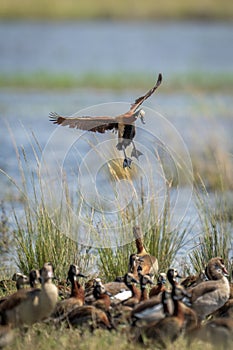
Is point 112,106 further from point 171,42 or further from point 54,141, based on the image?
point 171,42

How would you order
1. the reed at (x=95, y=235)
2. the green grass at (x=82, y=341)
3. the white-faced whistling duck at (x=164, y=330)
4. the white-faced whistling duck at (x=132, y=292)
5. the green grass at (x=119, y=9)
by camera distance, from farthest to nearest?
the green grass at (x=119, y=9) → the reed at (x=95, y=235) → the white-faced whistling duck at (x=132, y=292) → the white-faced whistling duck at (x=164, y=330) → the green grass at (x=82, y=341)

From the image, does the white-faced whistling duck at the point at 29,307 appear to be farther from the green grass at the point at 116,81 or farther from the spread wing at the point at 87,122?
the green grass at the point at 116,81

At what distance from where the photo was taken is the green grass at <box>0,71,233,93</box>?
26.7 meters

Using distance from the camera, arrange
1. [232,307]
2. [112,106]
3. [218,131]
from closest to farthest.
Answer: [232,307], [112,106], [218,131]

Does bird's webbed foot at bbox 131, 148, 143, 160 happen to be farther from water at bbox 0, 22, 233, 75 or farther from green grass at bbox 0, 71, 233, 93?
water at bbox 0, 22, 233, 75

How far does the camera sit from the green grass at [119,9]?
44.8 m

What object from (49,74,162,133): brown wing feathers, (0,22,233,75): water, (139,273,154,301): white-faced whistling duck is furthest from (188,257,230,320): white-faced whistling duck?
(0,22,233,75): water

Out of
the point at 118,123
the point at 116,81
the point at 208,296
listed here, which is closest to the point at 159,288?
the point at 208,296

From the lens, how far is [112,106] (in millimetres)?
8914

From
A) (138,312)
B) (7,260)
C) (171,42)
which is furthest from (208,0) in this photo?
(138,312)

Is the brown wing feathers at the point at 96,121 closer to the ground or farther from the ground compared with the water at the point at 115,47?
closer to the ground

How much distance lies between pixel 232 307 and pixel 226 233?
1.72m

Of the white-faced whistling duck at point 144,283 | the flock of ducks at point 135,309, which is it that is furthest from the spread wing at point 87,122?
the white-faced whistling duck at point 144,283

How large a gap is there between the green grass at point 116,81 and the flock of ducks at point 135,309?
17.9m
